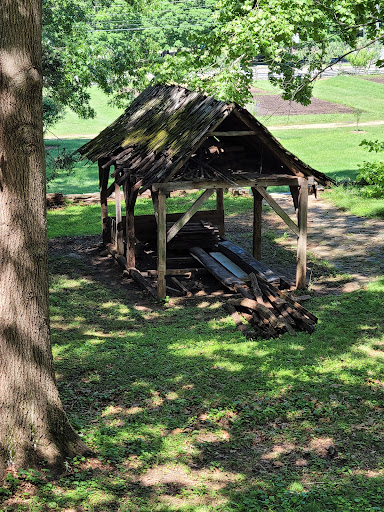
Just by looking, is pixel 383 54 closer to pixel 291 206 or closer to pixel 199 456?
pixel 291 206

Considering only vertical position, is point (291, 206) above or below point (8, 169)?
below

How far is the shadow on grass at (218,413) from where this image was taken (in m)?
6.32

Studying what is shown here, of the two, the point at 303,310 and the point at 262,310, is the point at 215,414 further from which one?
the point at 303,310

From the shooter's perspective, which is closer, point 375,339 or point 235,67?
point 375,339

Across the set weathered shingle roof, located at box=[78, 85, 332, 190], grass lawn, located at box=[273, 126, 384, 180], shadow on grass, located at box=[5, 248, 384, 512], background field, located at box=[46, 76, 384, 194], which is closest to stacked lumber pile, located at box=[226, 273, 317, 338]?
shadow on grass, located at box=[5, 248, 384, 512]

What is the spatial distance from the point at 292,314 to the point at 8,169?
22.7 ft

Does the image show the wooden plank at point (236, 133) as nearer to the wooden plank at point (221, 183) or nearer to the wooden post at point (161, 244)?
the wooden plank at point (221, 183)

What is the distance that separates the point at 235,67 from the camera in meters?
17.7

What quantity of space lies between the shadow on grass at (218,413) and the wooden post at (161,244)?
1.24 meters

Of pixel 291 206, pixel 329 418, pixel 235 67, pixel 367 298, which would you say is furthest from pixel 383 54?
pixel 329 418

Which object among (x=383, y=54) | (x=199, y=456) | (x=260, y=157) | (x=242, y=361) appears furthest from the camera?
(x=383, y=54)

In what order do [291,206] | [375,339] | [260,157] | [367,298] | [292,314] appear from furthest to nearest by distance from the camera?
[291,206] → [260,157] → [367,298] → [292,314] → [375,339]

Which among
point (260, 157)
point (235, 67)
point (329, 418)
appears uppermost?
point (235, 67)

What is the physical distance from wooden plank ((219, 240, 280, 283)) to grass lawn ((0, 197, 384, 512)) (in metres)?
1.58
